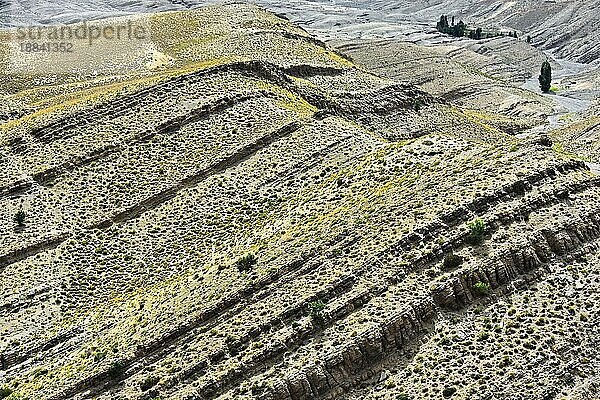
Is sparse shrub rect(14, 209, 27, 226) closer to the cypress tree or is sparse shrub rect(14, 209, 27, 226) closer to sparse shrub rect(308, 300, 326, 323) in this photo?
sparse shrub rect(308, 300, 326, 323)

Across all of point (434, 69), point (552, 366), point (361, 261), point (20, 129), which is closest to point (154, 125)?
point (20, 129)

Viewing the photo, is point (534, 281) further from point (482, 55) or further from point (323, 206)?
point (482, 55)

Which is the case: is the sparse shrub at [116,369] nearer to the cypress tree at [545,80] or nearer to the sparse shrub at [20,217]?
the sparse shrub at [20,217]

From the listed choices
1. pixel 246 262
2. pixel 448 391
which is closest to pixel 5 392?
pixel 246 262

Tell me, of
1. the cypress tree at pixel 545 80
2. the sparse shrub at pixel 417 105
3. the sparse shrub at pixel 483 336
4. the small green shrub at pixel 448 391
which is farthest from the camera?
the cypress tree at pixel 545 80

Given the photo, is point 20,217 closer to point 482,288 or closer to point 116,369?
point 116,369

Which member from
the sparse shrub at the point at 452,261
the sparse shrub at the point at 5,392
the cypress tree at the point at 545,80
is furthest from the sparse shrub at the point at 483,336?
the cypress tree at the point at 545,80
